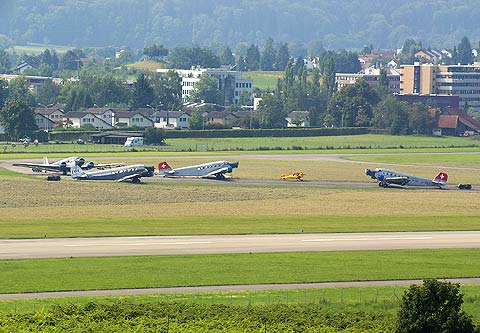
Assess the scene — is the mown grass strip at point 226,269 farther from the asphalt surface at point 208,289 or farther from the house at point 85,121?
the house at point 85,121

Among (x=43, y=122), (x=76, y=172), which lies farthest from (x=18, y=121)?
(x=76, y=172)

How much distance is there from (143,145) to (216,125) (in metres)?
37.2

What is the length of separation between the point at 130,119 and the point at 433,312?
153 meters

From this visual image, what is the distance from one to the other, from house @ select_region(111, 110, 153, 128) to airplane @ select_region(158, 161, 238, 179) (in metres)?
84.2

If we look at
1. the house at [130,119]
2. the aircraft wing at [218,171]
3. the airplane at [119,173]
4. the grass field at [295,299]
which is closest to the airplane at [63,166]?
the airplane at [119,173]

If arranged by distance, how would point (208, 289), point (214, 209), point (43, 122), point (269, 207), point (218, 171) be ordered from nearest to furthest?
point (208, 289), point (214, 209), point (269, 207), point (218, 171), point (43, 122)

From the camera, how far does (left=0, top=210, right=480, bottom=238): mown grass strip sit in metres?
74.0

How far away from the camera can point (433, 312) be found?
44.8m

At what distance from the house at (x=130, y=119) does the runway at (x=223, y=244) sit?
122578 millimetres

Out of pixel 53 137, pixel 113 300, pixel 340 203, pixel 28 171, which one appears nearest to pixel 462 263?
pixel 113 300

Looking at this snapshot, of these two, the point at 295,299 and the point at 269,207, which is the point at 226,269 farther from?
the point at 269,207

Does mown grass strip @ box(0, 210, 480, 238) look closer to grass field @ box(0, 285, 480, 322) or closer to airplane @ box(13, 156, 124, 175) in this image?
grass field @ box(0, 285, 480, 322)

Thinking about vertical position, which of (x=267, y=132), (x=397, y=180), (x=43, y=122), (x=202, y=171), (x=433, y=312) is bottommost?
(x=267, y=132)

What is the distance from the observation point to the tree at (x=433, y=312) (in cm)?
4441
